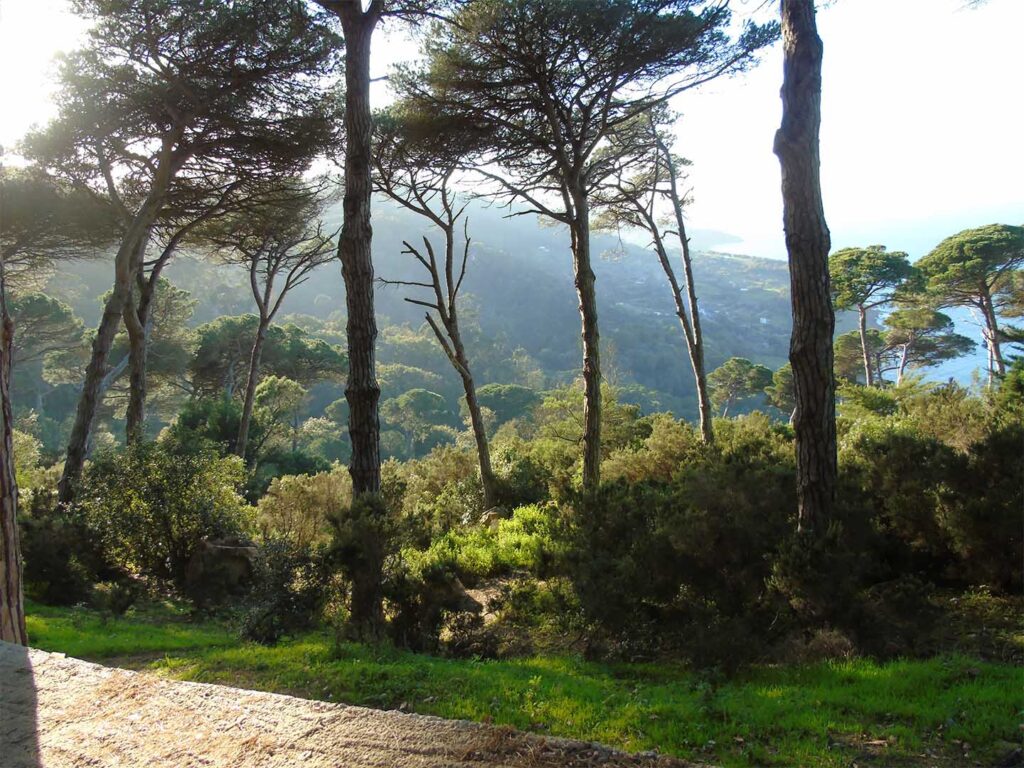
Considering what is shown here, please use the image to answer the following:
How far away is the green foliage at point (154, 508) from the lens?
7.51 m

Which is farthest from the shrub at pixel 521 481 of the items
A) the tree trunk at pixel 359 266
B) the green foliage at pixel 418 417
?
the green foliage at pixel 418 417

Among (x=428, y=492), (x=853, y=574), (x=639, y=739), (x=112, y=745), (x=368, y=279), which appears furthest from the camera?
(x=428, y=492)

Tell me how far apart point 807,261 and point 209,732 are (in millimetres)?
4440

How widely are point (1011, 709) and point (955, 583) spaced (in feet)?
7.88

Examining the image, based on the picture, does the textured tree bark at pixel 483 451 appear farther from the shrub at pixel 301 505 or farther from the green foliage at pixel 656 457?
the shrub at pixel 301 505

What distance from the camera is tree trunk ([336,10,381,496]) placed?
18.5 ft

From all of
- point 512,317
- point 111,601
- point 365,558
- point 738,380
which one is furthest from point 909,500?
point 512,317

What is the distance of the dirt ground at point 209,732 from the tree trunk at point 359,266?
378 centimetres

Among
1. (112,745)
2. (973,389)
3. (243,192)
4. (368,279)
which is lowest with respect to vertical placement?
(112,745)

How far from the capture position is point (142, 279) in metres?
12.5

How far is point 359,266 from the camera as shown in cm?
591

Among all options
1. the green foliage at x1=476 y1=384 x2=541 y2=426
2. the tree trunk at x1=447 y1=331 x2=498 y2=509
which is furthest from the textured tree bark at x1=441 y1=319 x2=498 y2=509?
the green foliage at x1=476 y1=384 x2=541 y2=426

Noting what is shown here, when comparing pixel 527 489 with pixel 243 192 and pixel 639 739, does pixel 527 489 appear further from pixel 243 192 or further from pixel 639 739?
pixel 639 739

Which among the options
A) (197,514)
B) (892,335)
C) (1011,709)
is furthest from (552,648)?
(892,335)
